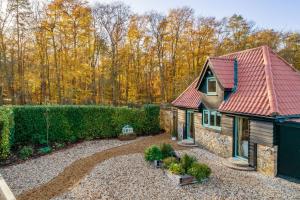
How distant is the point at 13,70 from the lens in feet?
81.3

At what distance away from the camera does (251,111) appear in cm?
955

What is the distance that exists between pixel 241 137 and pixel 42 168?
937cm

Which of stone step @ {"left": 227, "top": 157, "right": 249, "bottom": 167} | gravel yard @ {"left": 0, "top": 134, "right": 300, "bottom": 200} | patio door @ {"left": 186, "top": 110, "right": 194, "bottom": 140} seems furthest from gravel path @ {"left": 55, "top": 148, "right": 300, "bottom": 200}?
patio door @ {"left": 186, "top": 110, "right": 194, "bottom": 140}

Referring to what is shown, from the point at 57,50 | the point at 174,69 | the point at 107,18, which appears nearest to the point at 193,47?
the point at 174,69

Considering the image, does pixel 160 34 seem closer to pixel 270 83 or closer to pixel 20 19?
pixel 20 19

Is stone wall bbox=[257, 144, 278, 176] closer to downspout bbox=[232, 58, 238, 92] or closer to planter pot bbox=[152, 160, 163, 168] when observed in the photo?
downspout bbox=[232, 58, 238, 92]

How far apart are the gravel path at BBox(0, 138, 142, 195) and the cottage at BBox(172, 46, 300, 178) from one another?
6298 mm

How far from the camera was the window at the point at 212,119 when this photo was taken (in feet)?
40.3

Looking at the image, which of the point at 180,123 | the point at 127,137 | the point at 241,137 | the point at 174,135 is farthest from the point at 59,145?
the point at 241,137

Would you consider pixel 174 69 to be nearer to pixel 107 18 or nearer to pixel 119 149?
pixel 107 18

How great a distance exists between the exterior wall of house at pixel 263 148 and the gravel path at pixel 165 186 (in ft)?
1.46

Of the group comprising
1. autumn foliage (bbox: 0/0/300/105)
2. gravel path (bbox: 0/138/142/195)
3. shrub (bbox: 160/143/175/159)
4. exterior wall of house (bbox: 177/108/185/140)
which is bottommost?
gravel path (bbox: 0/138/142/195)

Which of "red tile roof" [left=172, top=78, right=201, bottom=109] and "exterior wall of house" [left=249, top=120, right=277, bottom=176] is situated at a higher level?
"red tile roof" [left=172, top=78, right=201, bottom=109]

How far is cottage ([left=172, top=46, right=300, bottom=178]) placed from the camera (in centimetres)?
873
